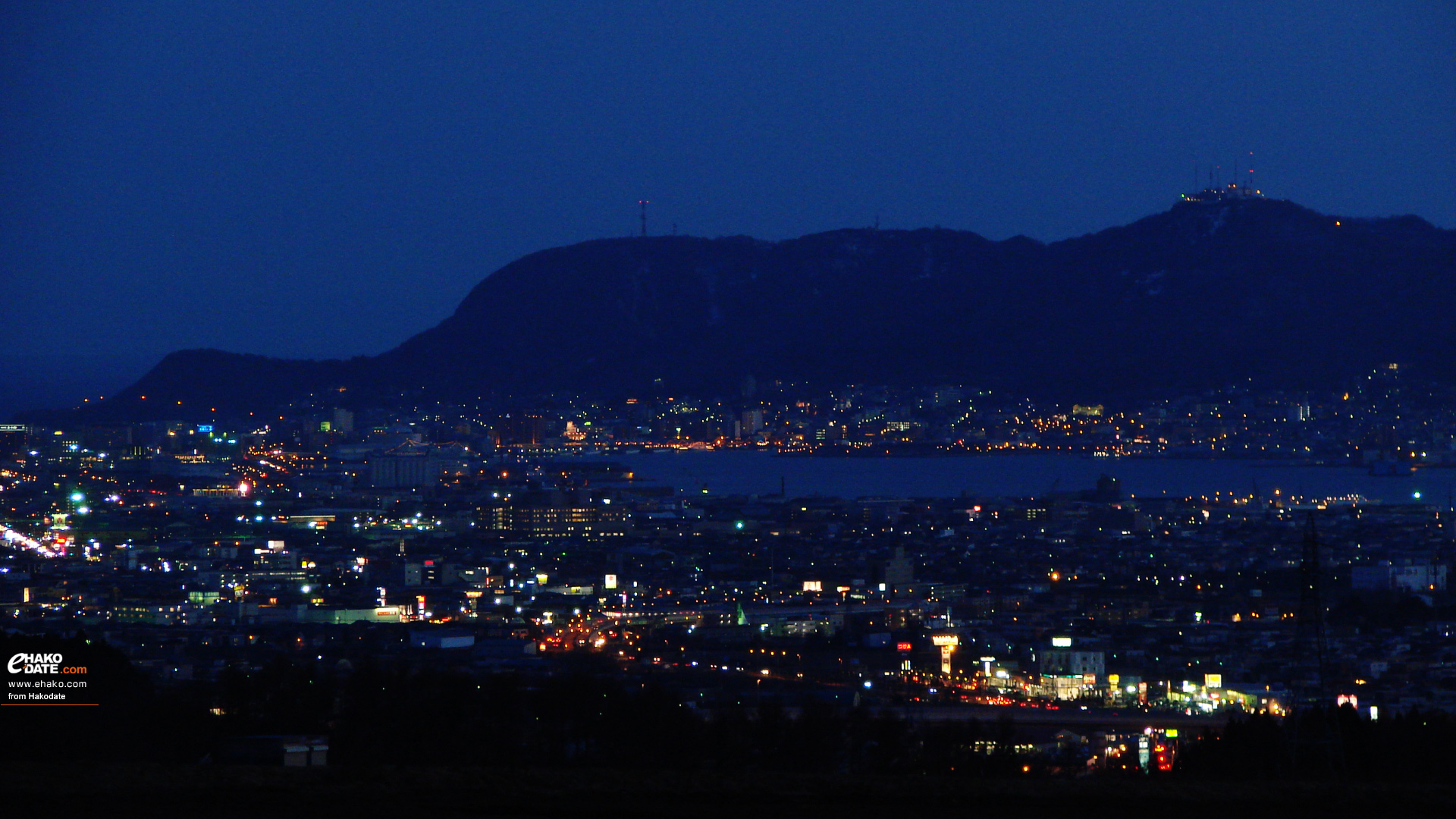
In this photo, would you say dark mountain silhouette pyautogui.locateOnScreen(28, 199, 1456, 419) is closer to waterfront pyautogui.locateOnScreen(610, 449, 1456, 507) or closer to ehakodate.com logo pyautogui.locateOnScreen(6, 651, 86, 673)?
waterfront pyautogui.locateOnScreen(610, 449, 1456, 507)

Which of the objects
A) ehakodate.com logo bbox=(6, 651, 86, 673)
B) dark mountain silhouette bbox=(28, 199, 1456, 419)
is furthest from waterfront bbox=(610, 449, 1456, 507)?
ehakodate.com logo bbox=(6, 651, 86, 673)

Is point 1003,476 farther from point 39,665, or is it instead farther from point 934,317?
point 39,665

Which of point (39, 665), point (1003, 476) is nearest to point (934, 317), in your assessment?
point (1003, 476)

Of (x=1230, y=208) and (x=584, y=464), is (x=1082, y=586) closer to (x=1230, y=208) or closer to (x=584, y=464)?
(x=584, y=464)

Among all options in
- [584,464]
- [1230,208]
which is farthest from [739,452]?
[1230,208]

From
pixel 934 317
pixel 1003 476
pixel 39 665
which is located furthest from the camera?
pixel 934 317

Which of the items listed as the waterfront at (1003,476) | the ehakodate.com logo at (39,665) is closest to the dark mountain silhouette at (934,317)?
the waterfront at (1003,476)
